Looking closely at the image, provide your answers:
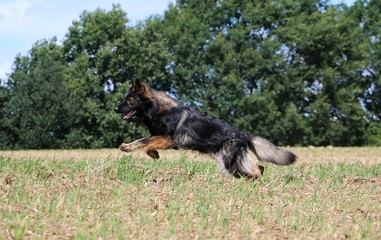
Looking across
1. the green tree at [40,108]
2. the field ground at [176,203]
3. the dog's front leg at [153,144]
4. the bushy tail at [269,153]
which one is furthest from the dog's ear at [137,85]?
the green tree at [40,108]

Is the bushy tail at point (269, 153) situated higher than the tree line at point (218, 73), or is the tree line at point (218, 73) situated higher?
the tree line at point (218, 73)

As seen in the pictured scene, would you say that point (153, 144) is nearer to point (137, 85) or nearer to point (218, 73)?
point (137, 85)

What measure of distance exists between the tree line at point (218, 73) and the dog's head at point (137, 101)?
3483 centimetres

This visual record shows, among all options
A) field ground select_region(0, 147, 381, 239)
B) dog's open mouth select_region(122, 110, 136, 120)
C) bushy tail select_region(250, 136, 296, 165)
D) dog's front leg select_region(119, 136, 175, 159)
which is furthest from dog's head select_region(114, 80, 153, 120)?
bushy tail select_region(250, 136, 296, 165)

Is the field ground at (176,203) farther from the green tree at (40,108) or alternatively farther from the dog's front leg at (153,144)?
the green tree at (40,108)

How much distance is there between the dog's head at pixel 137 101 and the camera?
36.2ft

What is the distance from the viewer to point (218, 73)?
50594 millimetres

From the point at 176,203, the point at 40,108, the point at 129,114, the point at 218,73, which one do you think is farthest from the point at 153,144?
the point at 218,73

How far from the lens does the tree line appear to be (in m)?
46.8

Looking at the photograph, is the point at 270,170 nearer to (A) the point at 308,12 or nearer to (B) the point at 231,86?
(B) the point at 231,86

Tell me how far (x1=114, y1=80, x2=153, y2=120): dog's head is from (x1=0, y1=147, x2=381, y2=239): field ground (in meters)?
0.82

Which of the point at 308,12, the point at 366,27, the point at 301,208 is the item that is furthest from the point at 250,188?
the point at 366,27

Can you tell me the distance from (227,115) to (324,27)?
10.2 m

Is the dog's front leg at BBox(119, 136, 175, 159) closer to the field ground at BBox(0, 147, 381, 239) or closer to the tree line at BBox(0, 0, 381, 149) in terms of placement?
the field ground at BBox(0, 147, 381, 239)
